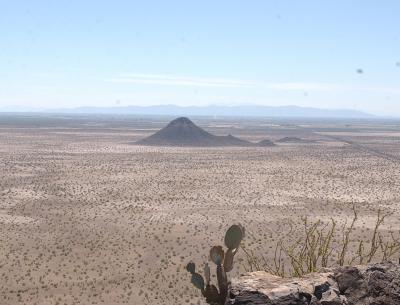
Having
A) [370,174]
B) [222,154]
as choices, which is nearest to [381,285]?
Result: [370,174]

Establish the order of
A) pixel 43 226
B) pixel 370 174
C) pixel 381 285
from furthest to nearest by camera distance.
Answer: pixel 370 174, pixel 43 226, pixel 381 285

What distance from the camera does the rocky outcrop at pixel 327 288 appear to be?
5.70m

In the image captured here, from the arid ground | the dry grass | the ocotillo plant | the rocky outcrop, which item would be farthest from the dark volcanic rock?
the rocky outcrop

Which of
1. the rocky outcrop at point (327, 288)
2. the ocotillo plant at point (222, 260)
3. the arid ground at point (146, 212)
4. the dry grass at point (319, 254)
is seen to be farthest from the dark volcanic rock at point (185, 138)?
the rocky outcrop at point (327, 288)

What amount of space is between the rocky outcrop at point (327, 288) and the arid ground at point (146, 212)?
23.8ft

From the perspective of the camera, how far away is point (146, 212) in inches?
1337

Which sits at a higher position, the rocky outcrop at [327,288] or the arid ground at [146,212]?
the rocky outcrop at [327,288]

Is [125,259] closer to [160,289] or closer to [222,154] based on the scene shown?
[160,289]

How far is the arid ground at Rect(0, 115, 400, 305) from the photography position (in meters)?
20.1

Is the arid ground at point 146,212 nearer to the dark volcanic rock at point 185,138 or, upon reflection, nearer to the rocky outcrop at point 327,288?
the rocky outcrop at point 327,288

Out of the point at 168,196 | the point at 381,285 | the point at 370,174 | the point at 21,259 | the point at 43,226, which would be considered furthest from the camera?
the point at 370,174

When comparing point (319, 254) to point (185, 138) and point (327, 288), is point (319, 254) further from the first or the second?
point (185, 138)

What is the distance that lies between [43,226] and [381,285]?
26026 millimetres

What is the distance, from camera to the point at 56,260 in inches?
893
